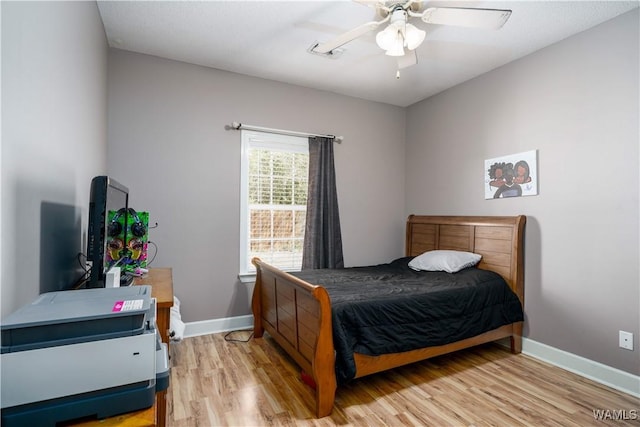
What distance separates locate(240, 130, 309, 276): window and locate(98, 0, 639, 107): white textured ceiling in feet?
2.43

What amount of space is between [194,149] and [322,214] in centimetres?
149

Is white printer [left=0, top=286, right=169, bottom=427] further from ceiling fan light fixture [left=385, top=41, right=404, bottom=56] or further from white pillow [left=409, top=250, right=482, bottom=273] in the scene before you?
white pillow [left=409, top=250, right=482, bottom=273]

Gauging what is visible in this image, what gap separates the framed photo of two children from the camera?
2920 mm

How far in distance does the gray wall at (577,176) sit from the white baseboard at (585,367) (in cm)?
5

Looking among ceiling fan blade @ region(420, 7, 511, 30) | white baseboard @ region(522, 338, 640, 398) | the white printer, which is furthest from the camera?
white baseboard @ region(522, 338, 640, 398)

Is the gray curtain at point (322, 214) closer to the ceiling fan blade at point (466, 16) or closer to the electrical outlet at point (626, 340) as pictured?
the ceiling fan blade at point (466, 16)

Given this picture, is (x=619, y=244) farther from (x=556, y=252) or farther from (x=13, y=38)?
(x=13, y=38)

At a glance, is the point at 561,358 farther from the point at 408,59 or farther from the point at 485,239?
the point at 408,59

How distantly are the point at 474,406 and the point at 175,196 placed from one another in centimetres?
292

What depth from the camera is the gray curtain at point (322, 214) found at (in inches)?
145

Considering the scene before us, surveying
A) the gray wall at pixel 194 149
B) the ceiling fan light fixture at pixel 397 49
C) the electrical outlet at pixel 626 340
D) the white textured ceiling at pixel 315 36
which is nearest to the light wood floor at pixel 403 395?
the electrical outlet at pixel 626 340

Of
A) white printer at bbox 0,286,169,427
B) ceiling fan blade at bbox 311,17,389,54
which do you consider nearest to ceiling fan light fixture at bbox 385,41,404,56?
ceiling fan blade at bbox 311,17,389,54

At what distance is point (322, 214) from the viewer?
373 centimetres

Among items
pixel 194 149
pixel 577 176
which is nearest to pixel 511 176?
pixel 577 176
